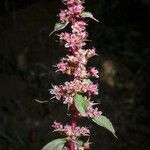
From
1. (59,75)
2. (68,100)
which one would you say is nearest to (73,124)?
(68,100)

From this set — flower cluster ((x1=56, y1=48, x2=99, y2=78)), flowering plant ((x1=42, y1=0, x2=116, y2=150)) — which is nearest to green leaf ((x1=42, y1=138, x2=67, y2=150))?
flowering plant ((x1=42, y1=0, x2=116, y2=150))

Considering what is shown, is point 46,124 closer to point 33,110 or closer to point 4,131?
point 33,110

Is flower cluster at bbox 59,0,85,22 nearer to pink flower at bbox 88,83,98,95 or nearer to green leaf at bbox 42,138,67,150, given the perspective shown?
pink flower at bbox 88,83,98,95

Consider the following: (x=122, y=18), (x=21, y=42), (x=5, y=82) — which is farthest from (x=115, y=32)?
(x=5, y=82)

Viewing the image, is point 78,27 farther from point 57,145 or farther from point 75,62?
point 57,145

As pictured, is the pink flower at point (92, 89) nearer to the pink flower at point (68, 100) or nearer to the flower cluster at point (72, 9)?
the pink flower at point (68, 100)

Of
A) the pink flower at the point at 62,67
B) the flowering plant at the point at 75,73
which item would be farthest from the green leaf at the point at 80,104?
the pink flower at the point at 62,67
